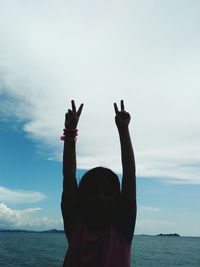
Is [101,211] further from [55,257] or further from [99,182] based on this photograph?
[55,257]

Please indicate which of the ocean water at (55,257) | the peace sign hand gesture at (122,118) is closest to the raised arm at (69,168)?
the peace sign hand gesture at (122,118)

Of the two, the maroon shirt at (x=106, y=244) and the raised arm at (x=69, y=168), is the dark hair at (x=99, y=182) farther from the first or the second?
the maroon shirt at (x=106, y=244)

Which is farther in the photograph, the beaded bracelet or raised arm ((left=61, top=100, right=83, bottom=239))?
the beaded bracelet

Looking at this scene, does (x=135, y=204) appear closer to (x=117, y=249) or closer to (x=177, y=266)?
(x=117, y=249)

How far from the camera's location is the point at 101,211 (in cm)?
250

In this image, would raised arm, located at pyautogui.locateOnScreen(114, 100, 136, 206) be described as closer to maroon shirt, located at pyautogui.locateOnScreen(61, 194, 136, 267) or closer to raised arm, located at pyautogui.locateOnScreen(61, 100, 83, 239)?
maroon shirt, located at pyautogui.locateOnScreen(61, 194, 136, 267)

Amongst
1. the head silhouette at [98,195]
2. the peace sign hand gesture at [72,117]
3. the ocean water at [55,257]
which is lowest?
the head silhouette at [98,195]

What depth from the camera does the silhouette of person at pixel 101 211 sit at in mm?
2371

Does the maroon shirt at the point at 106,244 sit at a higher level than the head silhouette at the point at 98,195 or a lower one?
lower

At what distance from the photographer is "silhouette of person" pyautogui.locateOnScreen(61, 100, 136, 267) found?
2.37 meters

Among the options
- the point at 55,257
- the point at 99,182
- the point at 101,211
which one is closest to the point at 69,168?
the point at 99,182

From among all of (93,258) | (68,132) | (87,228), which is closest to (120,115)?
(68,132)

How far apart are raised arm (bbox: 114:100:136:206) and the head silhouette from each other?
170mm

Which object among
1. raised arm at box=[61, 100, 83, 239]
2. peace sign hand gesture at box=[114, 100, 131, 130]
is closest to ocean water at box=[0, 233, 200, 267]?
raised arm at box=[61, 100, 83, 239]
